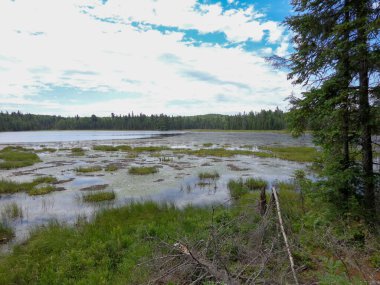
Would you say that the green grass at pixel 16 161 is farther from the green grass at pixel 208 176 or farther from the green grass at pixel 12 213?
the green grass at pixel 208 176

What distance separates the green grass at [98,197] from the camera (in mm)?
12797

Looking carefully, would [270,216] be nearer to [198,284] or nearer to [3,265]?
[198,284]

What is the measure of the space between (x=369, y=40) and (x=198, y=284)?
7267 mm

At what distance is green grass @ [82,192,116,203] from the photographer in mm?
12797

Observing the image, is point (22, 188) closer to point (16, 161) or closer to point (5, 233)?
point (5, 233)

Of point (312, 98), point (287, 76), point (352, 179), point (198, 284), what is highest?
point (287, 76)

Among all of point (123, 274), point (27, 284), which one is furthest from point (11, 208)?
point (123, 274)

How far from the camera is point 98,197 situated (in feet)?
42.6

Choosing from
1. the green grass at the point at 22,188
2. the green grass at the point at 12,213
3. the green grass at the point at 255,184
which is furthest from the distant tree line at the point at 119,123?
the green grass at the point at 12,213

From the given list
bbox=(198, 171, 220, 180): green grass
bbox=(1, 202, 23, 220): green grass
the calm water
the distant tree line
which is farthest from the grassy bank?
the distant tree line

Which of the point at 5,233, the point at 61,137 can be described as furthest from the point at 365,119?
the point at 61,137

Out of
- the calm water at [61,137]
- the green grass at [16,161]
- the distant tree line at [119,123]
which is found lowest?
the green grass at [16,161]

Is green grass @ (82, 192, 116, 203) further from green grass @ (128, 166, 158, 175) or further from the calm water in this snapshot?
the calm water

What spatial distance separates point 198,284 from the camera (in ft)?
13.8
